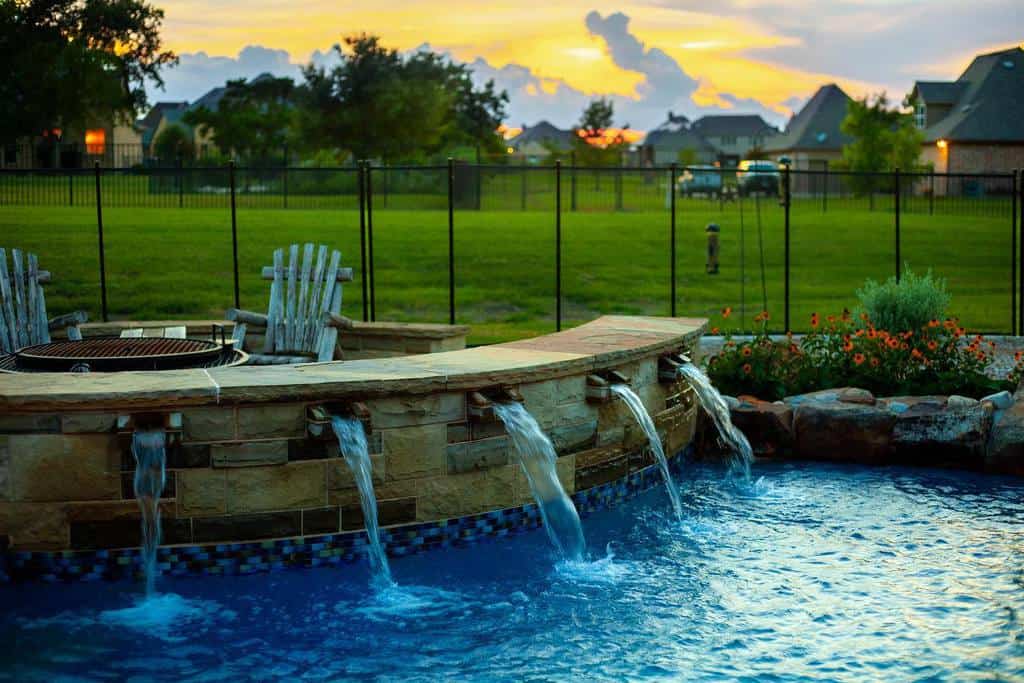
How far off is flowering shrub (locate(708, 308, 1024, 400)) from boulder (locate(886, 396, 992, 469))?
3.45ft

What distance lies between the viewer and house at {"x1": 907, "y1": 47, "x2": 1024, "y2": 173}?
44500mm

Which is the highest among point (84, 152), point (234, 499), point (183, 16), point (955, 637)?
point (183, 16)

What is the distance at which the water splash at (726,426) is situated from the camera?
8641 mm

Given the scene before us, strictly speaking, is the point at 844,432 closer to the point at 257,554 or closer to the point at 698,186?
the point at 257,554

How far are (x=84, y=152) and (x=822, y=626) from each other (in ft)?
91.4

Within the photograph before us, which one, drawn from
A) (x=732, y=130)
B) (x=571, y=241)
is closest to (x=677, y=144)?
(x=732, y=130)

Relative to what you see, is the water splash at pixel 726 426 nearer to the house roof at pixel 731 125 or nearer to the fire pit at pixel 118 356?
the fire pit at pixel 118 356

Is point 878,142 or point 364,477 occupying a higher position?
point 878,142

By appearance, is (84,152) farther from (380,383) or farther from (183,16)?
(380,383)

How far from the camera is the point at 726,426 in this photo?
8.83 meters

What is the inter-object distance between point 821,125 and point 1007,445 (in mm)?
60965

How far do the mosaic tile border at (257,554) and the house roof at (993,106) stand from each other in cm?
4300

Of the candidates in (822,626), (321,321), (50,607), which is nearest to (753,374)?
(321,321)

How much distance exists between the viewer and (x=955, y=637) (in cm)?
543
